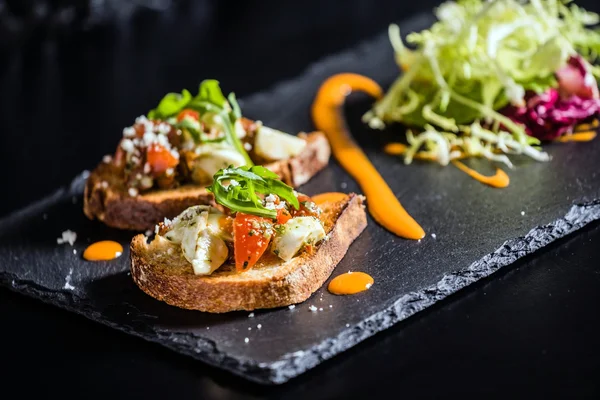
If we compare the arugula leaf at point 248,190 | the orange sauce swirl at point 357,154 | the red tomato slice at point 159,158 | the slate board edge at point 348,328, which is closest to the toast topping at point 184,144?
the red tomato slice at point 159,158

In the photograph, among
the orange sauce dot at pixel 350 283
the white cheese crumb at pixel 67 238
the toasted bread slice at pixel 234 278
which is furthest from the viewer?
the white cheese crumb at pixel 67 238

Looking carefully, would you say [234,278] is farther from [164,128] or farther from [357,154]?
[357,154]

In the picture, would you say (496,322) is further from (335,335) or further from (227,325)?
(227,325)

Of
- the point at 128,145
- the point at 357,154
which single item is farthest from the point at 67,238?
the point at 357,154

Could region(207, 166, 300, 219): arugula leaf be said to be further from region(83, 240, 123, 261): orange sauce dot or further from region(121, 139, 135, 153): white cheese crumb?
region(121, 139, 135, 153): white cheese crumb

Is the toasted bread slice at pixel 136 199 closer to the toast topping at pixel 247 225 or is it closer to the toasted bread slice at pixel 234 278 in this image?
the toasted bread slice at pixel 234 278
